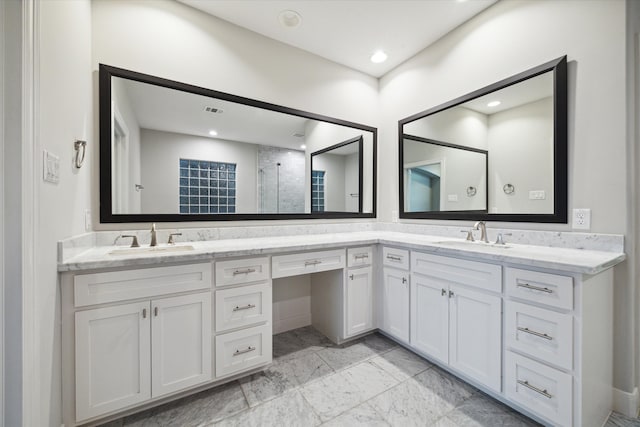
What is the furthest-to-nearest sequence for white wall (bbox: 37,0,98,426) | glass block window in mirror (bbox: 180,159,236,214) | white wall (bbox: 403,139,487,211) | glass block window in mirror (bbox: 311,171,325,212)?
glass block window in mirror (bbox: 311,171,325,212), white wall (bbox: 403,139,487,211), glass block window in mirror (bbox: 180,159,236,214), white wall (bbox: 37,0,98,426)

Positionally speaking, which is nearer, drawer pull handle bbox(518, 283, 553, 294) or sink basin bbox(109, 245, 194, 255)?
drawer pull handle bbox(518, 283, 553, 294)

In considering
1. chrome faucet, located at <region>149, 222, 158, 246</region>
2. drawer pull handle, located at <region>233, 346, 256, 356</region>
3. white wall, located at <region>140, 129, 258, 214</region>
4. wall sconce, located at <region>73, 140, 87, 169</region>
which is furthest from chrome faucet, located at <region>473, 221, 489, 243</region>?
wall sconce, located at <region>73, 140, 87, 169</region>

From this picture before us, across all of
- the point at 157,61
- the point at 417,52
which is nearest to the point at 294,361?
the point at 157,61

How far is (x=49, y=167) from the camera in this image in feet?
3.65

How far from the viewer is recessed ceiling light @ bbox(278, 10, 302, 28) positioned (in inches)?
82.4

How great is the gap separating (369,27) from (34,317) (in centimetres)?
278

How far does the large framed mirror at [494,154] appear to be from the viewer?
5.57 ft

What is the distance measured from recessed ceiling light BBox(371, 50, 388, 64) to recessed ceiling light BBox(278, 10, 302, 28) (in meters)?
0.84

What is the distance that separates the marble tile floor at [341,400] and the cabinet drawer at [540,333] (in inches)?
16.8

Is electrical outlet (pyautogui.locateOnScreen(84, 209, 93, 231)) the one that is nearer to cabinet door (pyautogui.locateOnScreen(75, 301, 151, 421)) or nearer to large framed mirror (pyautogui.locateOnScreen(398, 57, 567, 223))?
cabinet door (pyautogui.locateOnScreen(75, 301, 151, 421))

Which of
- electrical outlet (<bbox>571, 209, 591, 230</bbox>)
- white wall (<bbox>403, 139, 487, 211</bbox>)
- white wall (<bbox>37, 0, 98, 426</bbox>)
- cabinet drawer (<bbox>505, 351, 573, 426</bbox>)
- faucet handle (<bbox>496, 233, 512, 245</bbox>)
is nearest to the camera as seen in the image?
white wall (<bbox>37, 0, 98, 426</bbox>)

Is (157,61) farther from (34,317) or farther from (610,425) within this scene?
(610,425)

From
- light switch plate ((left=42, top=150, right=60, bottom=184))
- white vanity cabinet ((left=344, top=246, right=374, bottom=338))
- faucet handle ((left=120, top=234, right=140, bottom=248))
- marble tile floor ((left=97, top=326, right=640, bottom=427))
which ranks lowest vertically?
marble tile floor ((left=97, top=326, right=640, bottom=427))

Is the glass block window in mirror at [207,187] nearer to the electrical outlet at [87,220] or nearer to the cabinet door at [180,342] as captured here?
the electrical outlet at [87,220]
